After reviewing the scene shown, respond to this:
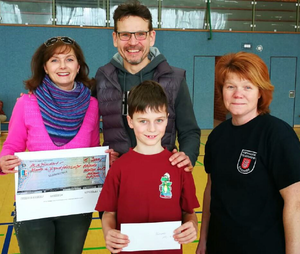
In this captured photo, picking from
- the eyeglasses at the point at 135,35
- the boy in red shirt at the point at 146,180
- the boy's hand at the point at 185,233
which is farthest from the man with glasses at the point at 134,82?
the boy's hand at the point at 185,233

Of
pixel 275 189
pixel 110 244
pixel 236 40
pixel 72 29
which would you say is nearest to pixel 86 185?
pixel 110 244

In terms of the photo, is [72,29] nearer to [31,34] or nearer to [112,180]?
[31,34]

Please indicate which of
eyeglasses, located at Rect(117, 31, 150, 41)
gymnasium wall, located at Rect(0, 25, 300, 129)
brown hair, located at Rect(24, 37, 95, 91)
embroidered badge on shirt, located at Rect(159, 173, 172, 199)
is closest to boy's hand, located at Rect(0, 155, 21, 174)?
brown hair, located at Rect(24, 37, 95, 91)

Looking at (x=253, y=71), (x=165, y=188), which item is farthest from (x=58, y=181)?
(x=253, y=71)

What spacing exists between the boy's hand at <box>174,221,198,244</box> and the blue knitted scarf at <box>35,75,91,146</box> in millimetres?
883

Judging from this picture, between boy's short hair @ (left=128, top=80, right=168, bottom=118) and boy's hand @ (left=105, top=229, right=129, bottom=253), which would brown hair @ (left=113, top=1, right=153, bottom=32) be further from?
boy's hand @ (left=105, top=229, right=129, bottom=253)

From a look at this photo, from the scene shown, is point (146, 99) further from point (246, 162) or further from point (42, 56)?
point (42, 56)

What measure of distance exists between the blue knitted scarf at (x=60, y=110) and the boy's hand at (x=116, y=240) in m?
0.69

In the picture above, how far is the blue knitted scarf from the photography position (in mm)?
1879

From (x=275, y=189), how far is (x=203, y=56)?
982cm

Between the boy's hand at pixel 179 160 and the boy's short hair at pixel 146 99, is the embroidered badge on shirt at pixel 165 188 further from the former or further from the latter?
the boy's short hair at pixel 146 99

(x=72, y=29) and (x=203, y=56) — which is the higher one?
(x=72, y=29)

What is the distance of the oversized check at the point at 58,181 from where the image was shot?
1843mm

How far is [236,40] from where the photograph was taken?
10.9 m
